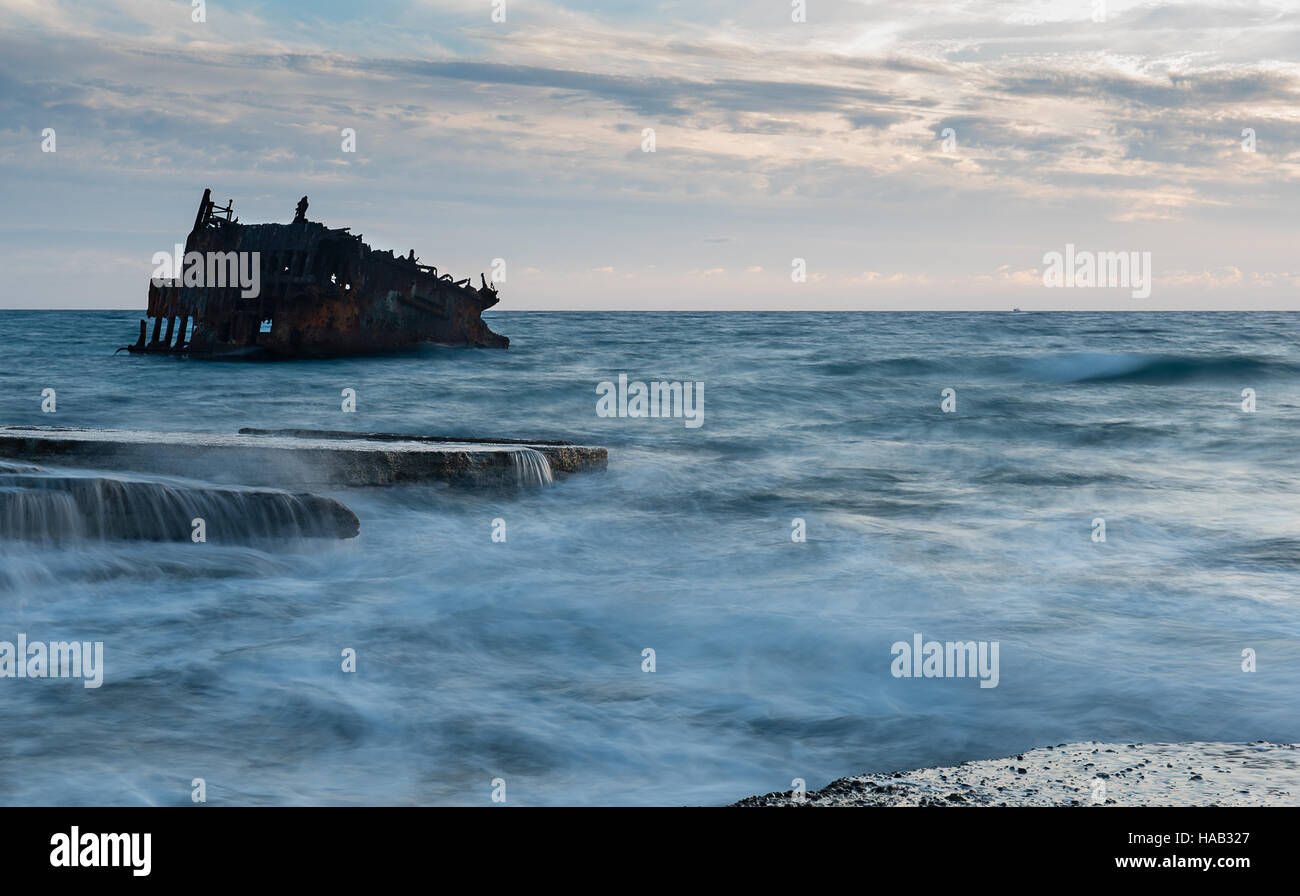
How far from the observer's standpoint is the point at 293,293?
23.3 metres

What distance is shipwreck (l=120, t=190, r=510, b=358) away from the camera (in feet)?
76.1

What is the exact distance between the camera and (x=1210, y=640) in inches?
213

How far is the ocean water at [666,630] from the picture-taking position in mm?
3934

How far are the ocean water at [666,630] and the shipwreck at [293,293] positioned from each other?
1334 cm

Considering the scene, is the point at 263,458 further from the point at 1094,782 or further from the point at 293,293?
the point at 293,293

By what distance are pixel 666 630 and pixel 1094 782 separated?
282 cm

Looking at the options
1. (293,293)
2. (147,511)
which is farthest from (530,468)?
(293,293)

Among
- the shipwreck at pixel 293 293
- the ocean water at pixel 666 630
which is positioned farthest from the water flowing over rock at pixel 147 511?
the shipwreck at pixel 293 293

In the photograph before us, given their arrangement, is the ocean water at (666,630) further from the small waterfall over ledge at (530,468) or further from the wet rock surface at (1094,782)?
the wet rock surface at (1094,782)

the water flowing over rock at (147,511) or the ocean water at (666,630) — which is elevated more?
the water flowing over rock at (147,511)

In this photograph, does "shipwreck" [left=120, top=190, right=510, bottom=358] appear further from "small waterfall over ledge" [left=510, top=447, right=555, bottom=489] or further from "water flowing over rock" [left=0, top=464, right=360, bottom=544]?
"water flowing over rock" [left=0, top=464, right=360, bottom=544]

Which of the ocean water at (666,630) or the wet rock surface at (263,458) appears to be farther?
the wet rock surface at (263,458)

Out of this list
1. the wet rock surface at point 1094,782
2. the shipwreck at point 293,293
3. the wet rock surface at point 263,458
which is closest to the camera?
the wet rock surface at point 1094,782
